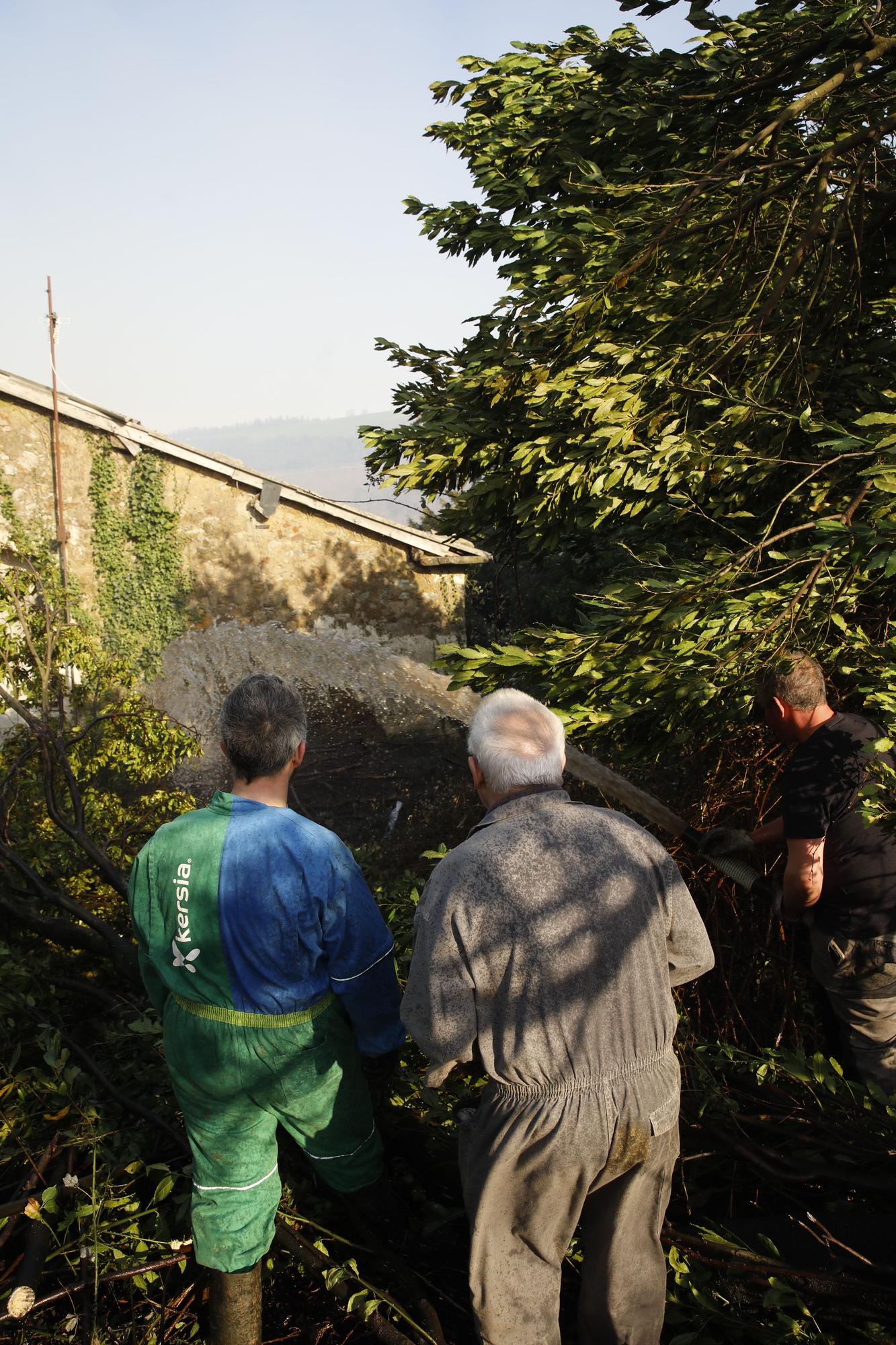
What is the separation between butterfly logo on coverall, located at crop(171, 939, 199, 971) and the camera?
2.38 metres

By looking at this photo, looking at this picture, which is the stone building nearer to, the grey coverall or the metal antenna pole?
the metal antenna pole

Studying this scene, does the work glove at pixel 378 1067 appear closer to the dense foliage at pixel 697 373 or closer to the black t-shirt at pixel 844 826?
the black t-shirt at pixel 844 826

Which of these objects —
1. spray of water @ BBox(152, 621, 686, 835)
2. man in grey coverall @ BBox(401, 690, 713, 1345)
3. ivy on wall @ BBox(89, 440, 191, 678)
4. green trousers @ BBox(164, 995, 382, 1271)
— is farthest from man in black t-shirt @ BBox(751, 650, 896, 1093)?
ivy on wall @ BBox(89, 440, 191, 678)

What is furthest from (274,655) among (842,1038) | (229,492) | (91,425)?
(842,1038)

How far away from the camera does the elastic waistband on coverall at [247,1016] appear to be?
7.84 feet

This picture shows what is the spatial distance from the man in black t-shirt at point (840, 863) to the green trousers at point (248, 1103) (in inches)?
65.1

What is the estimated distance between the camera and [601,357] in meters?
4.72

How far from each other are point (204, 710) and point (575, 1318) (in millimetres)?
13288

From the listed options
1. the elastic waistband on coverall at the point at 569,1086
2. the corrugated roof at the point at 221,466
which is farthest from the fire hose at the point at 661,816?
the corrugated roof at the point at 221,466

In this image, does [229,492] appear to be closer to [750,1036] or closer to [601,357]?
[601,357]

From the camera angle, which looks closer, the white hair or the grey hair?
the white hair

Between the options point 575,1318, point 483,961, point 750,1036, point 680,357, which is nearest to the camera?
point 483,961

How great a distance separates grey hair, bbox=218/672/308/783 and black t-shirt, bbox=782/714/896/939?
169 cm

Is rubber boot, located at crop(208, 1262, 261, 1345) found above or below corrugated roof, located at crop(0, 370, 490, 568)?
below
